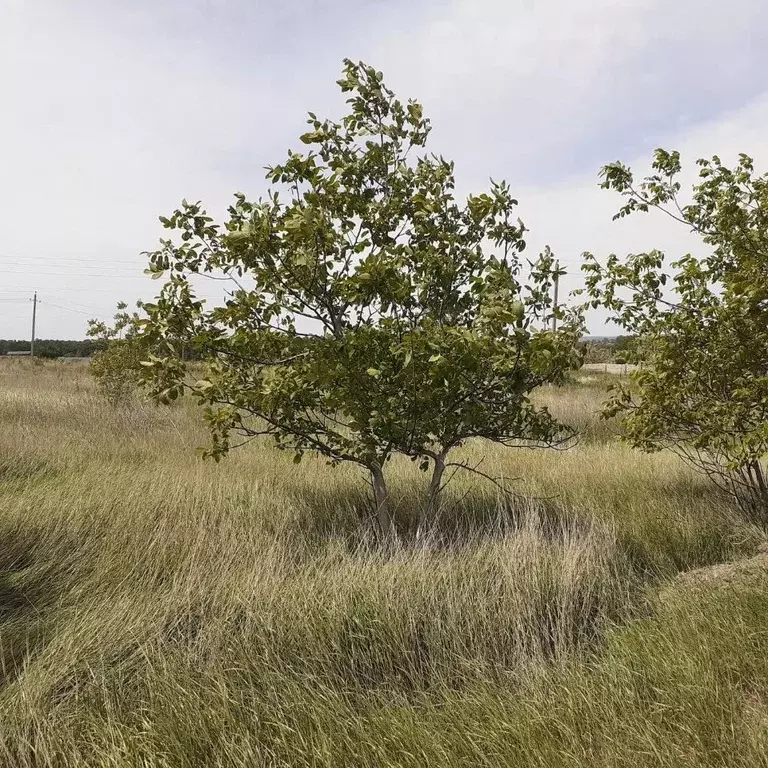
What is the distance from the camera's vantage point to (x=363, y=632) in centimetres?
355

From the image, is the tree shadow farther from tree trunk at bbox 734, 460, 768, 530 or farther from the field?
tree trunk at bbox 734, 460, 768, 530

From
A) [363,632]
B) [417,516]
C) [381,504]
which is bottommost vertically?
[363,632]

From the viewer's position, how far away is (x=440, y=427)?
4.93m

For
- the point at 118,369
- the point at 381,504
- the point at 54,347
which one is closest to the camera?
the point at 381,504

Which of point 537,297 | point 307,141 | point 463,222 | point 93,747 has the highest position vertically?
point 307,141

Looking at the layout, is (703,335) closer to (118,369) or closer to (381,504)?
(381,504)

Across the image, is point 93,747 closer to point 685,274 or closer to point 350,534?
point 350,534

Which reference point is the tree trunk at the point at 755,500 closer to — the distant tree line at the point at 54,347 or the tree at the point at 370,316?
the tree at the point at 370,316

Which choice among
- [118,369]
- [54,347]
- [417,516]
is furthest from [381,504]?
[54,347]

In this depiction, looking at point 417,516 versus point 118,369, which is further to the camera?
point 118,369

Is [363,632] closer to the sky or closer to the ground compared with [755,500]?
closer to the ground

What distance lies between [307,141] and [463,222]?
5.07 ft

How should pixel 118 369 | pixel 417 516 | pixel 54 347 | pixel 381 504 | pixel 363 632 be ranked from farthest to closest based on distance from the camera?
pixel 54 347 → pixel 118 369 → pixel 417 516 → pixel 381 504 → pixel 363 632

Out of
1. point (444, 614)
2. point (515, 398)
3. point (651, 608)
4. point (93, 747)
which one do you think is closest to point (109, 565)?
point (93, 747)
